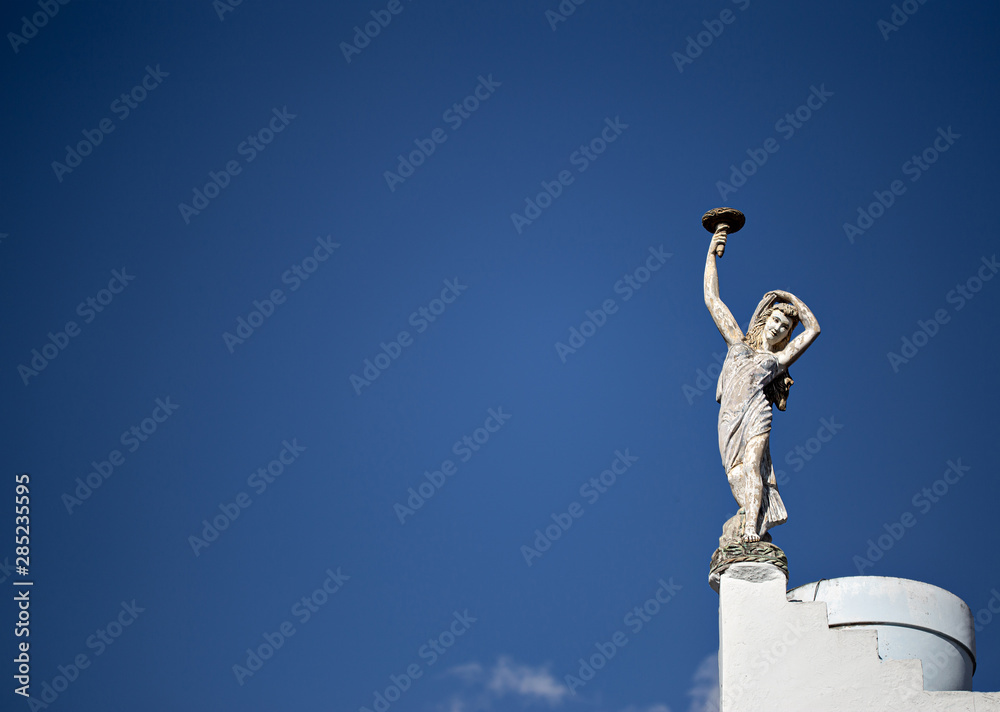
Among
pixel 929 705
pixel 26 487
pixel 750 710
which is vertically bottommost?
pixel 26 487

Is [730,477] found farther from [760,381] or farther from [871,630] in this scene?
[871,630]

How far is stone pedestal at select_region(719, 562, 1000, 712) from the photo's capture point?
13766 mm

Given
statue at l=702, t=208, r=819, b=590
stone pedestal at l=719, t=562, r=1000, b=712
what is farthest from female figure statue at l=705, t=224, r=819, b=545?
stone pedestal at l=719, t=562, r=1000, b=712

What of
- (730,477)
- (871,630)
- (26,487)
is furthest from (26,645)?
(871,630)

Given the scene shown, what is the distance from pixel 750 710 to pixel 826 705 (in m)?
0.83

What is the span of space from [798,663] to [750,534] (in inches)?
62.2

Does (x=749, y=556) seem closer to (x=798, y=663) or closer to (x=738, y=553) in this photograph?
(x=738, y=553)

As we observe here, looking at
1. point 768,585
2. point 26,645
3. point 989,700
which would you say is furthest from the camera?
point 26,645

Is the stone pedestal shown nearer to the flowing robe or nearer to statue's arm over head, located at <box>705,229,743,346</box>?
the flowing robe

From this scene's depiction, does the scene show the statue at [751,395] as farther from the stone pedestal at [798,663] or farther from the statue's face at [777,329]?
the stone pedestal at [798,663]

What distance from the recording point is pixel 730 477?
1551cm

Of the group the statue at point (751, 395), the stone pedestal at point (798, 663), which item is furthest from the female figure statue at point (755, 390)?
the stone pedestal at point (798, 663)

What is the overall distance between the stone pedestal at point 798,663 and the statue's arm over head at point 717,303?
3327 millimetres

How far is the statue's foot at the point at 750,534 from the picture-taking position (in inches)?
585
